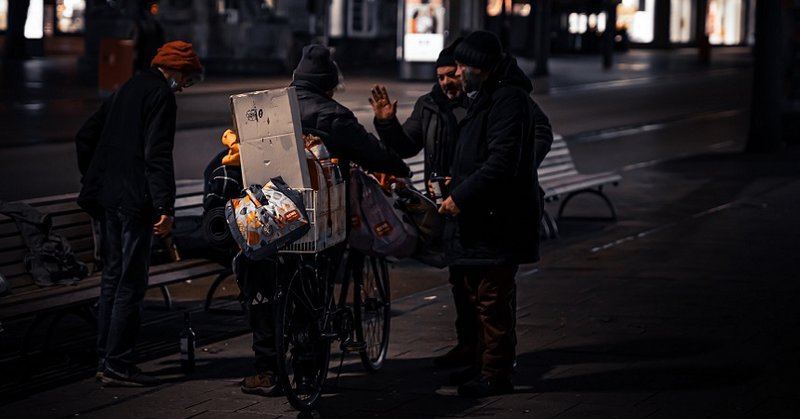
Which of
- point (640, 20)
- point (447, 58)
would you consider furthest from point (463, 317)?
point (640, 20)

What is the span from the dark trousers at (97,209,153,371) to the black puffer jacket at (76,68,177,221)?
0.32ft

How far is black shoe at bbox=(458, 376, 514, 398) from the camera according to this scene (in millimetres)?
6809

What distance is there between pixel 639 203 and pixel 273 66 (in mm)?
25137

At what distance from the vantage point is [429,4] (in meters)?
34.5

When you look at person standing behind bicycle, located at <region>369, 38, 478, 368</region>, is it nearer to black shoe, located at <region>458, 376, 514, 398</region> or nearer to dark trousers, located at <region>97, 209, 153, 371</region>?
black shoe, located at <region>458, 376, 514, 398</region>

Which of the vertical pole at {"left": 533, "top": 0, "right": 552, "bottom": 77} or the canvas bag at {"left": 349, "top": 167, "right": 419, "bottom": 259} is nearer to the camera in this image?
the canvas bag at {"left": 349, "top": 167, "right": 419, "bottom": 259}

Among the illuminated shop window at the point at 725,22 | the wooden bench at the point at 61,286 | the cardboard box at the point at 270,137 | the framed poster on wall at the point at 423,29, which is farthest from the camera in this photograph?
the illuminated shop window at the point at 725,22

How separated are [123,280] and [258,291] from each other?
77 cm

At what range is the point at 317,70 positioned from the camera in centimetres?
679

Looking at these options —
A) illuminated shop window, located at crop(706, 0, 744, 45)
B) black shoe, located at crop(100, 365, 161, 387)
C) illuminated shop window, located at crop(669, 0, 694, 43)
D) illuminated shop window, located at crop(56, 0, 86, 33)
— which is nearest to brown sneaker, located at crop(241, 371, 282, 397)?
black shoe, located at crop(100, 365, 161, 387)

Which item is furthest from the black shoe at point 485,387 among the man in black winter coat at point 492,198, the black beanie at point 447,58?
the black beanie at point 447,58

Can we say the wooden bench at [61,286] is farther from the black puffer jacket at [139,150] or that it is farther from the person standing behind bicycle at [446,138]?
the person standing behind bicycle at [446,138]

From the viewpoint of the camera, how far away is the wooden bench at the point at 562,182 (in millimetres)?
12281

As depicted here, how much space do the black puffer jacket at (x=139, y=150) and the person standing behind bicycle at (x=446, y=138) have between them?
3.64ft
